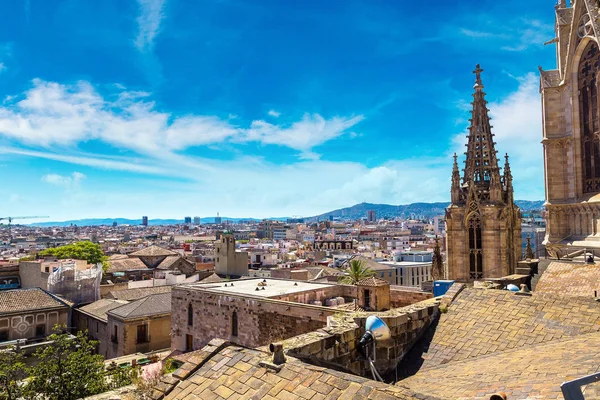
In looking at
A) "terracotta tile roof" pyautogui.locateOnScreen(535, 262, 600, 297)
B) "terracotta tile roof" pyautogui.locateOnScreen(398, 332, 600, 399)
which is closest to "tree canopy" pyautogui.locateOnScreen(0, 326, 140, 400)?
"terracotta tile roof" pyautogui.locateOnScreen(398, 332, 600, 399)

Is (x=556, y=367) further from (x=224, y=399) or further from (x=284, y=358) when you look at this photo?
(x=224, y=399)

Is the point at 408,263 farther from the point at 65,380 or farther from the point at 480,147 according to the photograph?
the point at 65,380

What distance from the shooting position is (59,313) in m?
46.1

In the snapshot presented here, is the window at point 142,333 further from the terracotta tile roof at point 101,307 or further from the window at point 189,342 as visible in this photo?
the window at point 189,342

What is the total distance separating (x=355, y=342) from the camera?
31.4 ft

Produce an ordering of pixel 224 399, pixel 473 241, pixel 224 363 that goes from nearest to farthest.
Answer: pixel 224 399 < pixel 224 363 < pixel 473 241

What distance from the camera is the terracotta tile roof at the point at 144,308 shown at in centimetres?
4031

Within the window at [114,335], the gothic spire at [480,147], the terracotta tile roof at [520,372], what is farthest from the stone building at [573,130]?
the window at [114,335]

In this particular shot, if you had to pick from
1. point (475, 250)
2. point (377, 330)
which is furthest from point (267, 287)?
point (377, 330)

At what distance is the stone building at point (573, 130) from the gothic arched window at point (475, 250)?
547 centimetres

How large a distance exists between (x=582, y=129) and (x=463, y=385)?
29.6m

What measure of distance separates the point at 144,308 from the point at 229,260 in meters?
35.1

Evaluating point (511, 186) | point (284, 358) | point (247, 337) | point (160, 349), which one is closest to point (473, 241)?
point (511, 186)

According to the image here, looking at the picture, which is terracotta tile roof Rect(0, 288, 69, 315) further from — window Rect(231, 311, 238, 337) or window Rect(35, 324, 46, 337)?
window Rect(231, 311, 238, 337)
